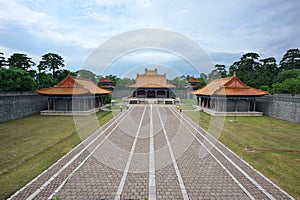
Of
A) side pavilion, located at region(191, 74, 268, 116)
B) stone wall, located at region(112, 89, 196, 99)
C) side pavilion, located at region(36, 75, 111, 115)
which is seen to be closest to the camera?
side pavilion, located at region(36, 75, 111, 115)

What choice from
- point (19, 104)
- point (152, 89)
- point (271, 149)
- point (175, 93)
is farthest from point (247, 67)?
point (19, 104)

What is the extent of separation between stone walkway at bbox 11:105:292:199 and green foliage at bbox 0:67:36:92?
17.3 meters

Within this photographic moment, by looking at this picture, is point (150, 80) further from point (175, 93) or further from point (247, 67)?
point (247, 67)

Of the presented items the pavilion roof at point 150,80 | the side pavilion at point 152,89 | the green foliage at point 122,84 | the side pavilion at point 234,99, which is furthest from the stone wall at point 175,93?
the side pavilion at point 234,99

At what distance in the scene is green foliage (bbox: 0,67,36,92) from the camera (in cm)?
2186

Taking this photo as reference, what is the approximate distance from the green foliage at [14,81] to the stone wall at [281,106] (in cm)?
2883

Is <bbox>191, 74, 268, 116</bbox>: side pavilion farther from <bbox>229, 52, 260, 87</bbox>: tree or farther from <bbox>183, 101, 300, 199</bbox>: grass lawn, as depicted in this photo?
<bbox>229, 52, 260, 87</bbox>: tree

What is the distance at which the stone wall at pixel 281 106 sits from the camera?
17.2 meters

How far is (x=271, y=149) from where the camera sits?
9836mm

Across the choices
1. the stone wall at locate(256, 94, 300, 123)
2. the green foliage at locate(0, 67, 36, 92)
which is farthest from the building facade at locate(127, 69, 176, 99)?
the green foliage at locate(0, 67, 36, 92)

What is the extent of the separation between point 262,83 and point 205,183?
3741cm

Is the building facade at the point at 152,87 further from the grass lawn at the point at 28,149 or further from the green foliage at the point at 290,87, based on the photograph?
the grass lawn at the point at 28,149

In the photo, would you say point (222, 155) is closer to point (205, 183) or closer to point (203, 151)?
point (203, 151)

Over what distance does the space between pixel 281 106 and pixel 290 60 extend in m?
31.4
